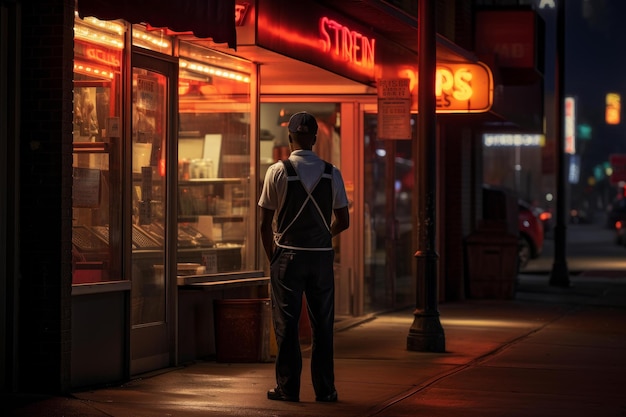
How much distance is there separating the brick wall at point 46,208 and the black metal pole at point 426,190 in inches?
181

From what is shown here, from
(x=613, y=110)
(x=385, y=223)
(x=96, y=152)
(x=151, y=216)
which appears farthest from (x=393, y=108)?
(x=613, y=110)

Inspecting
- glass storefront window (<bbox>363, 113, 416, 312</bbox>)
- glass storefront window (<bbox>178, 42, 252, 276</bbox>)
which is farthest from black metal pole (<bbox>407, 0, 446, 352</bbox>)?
glass storefront window (<bbox>363, 113, 416, 312</bbox>)

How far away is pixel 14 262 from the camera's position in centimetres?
923

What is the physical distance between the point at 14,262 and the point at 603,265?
24.1 meters

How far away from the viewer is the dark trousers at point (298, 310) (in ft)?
30.0

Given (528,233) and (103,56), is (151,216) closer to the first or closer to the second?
(103,56)

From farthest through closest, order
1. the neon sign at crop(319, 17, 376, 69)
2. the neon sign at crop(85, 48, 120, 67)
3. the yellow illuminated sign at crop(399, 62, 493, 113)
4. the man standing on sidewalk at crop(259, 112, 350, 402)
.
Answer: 1. the yellow illuminated sign at crop(399, 62, 493, 113)
2. the neon sign at crop(319, 17, 376, 69)
3. the neon sign at crop(85, 48, 120, 67)
4. the man standing on sidewalk at crop(259, 112, 350, 402)

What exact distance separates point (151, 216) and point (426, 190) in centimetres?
309

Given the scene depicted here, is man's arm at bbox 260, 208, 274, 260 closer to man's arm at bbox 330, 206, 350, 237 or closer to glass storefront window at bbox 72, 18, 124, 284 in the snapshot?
man's arm at bbox 330, 206, 350, 237

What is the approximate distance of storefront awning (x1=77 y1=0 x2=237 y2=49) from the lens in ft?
30.1

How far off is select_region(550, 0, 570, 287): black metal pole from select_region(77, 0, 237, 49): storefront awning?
552 inches

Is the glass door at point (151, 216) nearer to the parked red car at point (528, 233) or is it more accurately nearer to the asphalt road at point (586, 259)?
the asphalt road at point (586, 259)

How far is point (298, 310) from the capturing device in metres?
9.23

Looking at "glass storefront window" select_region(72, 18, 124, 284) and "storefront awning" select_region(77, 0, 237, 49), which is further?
"glass storefront window" select_region(72, 18, 124, 284)
